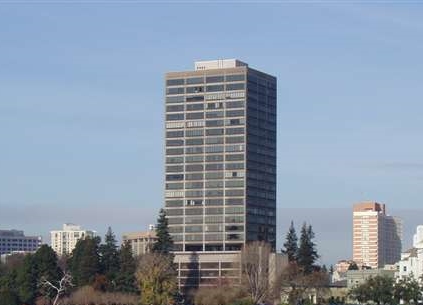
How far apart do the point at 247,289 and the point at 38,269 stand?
2534cm

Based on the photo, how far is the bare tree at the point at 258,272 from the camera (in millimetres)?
137125

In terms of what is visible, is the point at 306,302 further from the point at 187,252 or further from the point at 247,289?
the point at 187,252

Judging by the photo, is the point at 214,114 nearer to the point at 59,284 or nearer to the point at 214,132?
the point at 214,132

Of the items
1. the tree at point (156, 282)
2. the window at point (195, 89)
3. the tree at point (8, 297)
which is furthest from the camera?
the window at point (195, 89)

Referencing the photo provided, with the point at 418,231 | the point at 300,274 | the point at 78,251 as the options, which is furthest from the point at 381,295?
the point at 78,251

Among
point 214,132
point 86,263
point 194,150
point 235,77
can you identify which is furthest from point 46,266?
point 235,77

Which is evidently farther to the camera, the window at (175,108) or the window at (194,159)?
the window at (175,108)

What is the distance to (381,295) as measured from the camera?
12375 cm

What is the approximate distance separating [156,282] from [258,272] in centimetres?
1624

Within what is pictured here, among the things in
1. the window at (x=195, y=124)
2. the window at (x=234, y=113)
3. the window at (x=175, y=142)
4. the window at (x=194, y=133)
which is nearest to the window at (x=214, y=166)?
the window at (x=194, y=133)

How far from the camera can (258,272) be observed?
140750mm

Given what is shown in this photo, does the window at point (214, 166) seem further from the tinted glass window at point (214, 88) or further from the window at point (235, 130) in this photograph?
the tinted glass window at point (214, 88)

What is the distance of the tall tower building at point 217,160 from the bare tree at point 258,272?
2196cm

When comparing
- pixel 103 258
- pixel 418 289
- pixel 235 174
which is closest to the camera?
pixel 418 289
